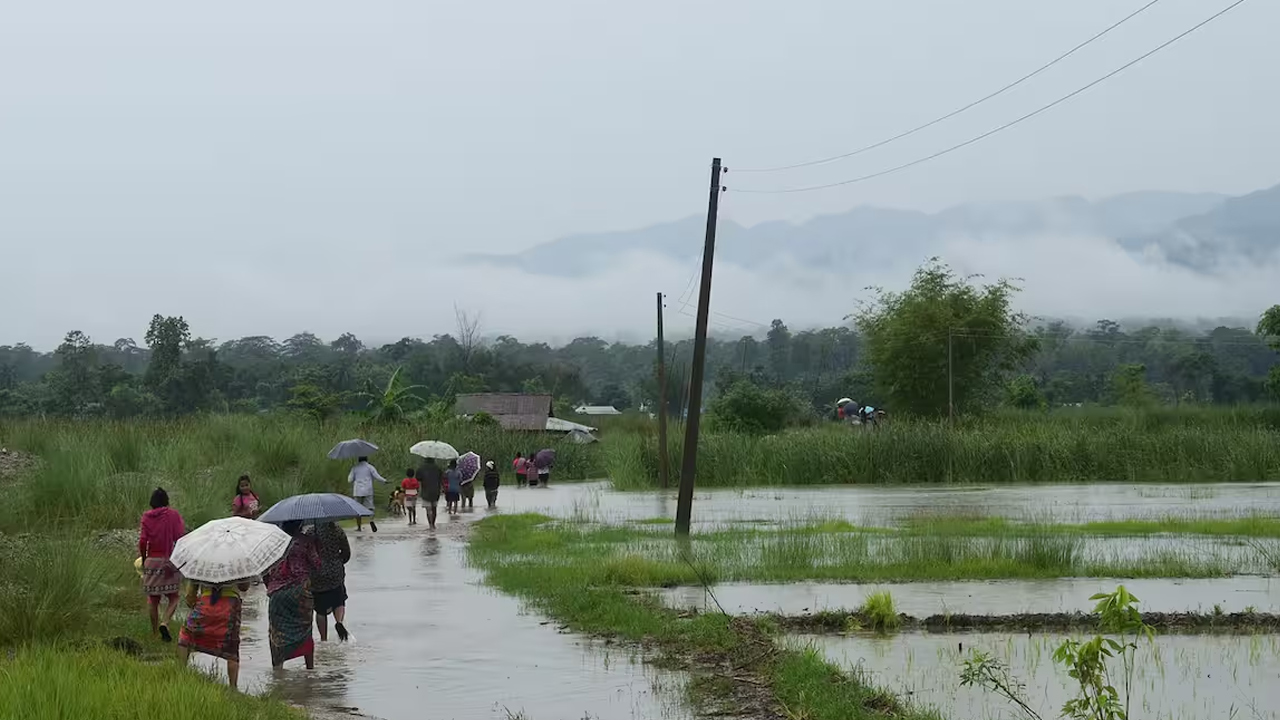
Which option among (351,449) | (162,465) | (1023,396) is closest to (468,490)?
(351,449)

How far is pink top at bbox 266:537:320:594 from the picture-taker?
13273mm

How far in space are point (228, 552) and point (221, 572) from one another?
176 mm

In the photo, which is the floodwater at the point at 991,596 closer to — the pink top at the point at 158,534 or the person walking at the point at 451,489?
the pink top at the point at 158,534

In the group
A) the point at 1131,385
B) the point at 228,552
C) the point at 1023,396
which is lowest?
the point at 228,552

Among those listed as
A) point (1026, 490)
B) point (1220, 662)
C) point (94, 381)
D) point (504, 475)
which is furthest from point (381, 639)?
point (94, 381)

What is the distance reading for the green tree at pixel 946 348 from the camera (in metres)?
88.9

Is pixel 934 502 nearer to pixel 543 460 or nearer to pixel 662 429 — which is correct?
pixel 662 429

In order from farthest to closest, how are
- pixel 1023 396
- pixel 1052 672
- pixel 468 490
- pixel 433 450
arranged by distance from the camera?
pixel 1023 396
pixel 468 490
pixel 433 450
pixel 1052 672

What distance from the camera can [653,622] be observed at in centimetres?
1491

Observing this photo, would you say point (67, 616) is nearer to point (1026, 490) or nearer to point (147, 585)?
point (147, 585)

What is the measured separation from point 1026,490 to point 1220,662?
106 ft

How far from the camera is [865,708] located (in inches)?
395

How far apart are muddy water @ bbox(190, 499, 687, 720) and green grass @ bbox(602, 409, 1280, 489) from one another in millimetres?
33545

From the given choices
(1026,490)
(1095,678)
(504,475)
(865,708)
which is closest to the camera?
(1095,678)
